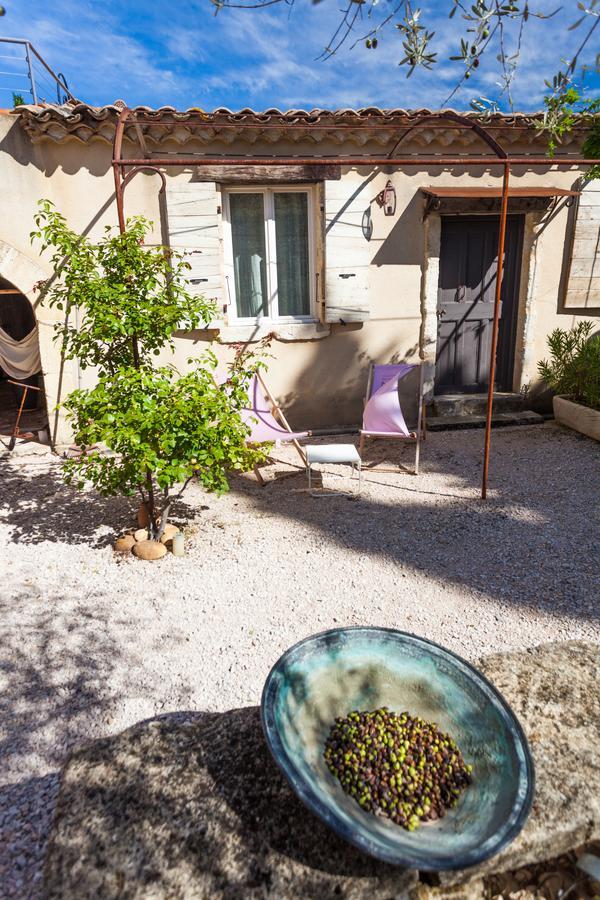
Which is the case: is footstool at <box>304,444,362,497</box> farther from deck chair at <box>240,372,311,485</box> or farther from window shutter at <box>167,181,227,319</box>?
window shutter at <box>167,181,227,319</box>

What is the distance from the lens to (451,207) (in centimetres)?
585

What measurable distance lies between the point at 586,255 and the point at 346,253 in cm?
282

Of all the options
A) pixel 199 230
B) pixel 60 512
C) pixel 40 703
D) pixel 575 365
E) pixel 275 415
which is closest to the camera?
pixel 40 703

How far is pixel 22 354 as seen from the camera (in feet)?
18.7

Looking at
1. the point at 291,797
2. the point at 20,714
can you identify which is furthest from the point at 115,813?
the point at 20,714

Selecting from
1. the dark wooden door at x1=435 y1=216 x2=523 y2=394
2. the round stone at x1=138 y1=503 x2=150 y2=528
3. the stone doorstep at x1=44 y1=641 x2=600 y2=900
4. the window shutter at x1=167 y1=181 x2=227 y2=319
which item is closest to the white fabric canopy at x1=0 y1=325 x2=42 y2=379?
the window shutter at x1=167 y1=181 x2=227 y2=319

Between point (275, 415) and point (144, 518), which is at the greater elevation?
point (275, 415)

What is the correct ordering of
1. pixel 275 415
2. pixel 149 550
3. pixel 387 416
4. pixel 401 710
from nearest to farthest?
1. pixel 401 710
2. pixel 149 550
3. pixel 387 416
4. pixel 275 415

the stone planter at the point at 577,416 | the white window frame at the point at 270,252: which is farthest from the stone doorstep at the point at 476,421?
the white window frame at the point at 270,252

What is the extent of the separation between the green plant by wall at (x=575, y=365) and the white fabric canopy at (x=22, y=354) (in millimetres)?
5652

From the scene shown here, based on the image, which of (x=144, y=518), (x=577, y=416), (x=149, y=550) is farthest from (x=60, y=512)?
(x=577, y=416)

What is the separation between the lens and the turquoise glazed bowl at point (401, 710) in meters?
1.37

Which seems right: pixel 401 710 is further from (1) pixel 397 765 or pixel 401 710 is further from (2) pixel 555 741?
(2) pixel 555 741

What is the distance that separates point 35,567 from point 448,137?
5.55 meters
